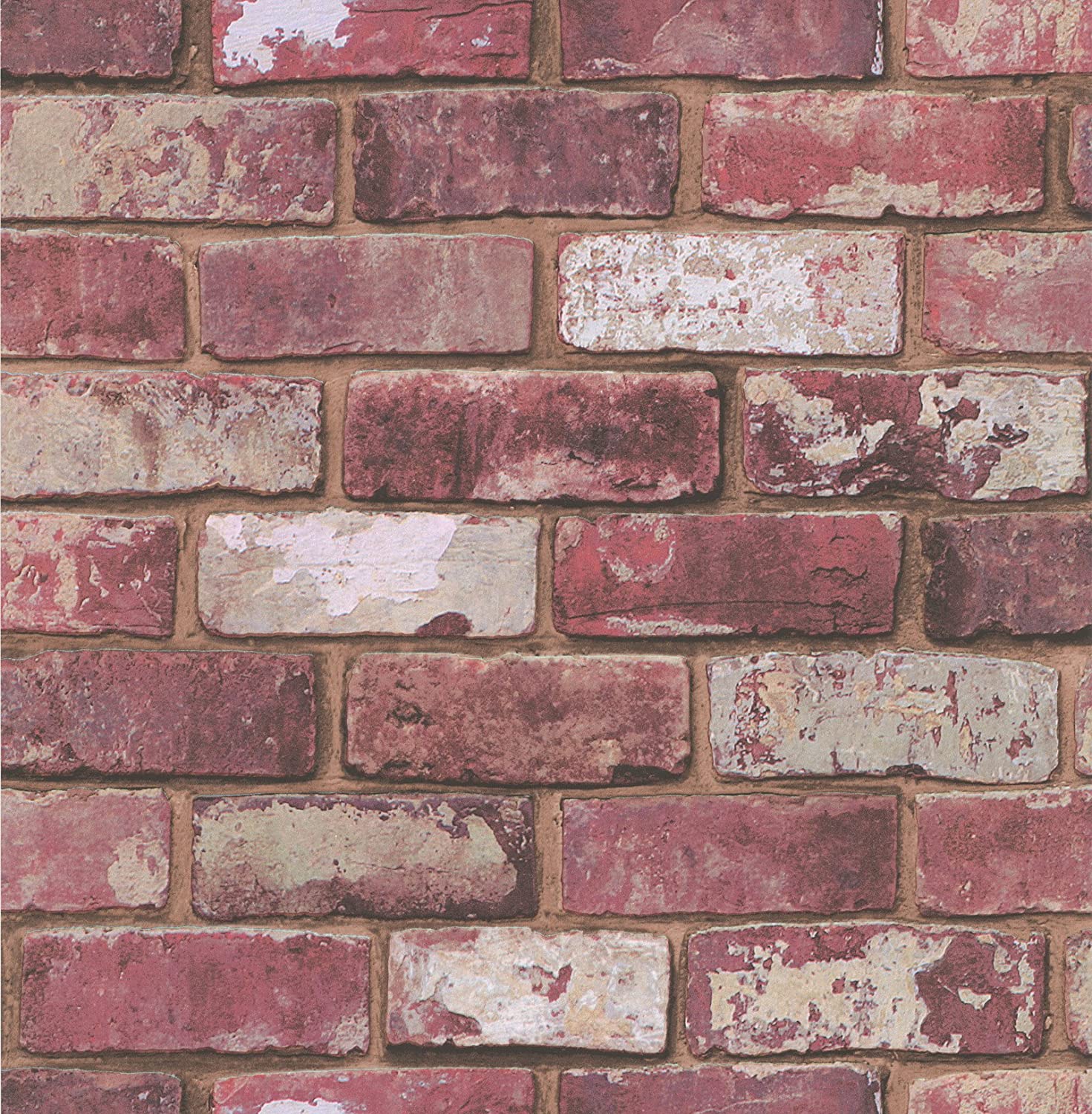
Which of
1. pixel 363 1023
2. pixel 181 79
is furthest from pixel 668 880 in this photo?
pixel 181 79

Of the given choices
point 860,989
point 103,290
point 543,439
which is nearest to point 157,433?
point 103,290

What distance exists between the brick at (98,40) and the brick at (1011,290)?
0.50m

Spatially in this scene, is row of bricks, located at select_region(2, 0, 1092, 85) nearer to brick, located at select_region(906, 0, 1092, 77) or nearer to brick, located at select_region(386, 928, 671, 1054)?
brick, located at select_region(906, 0, 1092, 77)

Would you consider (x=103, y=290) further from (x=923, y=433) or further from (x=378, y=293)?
(x=923, y=433)

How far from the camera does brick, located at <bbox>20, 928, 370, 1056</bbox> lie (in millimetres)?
677

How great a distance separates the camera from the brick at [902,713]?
675 millimetres

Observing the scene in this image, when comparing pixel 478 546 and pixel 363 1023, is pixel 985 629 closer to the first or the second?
pixel 478 546

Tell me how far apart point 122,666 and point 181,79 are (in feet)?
1.22

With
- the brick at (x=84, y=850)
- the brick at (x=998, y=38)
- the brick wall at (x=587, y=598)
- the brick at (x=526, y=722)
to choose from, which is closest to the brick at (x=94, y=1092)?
the brick wall at (x=587, y=598)

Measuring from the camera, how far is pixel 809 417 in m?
0.68

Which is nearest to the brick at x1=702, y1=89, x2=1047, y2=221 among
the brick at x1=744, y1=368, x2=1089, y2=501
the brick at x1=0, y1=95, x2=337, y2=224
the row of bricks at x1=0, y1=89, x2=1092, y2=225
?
the row of bricks at x1=0, y1=89, x2=1092, y2=225

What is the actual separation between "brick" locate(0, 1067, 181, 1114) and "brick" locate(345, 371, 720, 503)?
1.27ft

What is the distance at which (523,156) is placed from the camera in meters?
0.68

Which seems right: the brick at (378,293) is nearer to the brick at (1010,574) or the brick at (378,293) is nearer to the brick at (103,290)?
the brick at (103,290)
